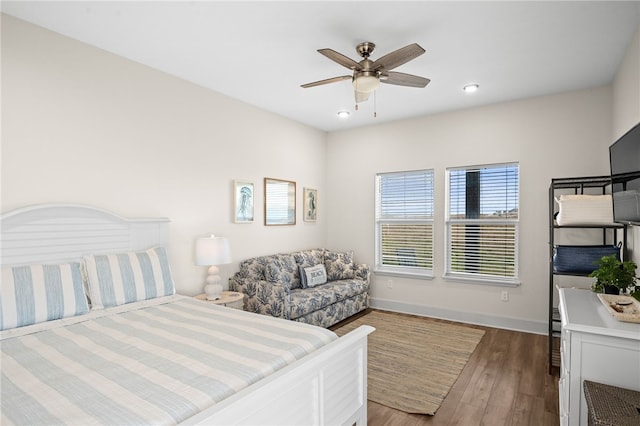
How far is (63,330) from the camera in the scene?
81.5 inches

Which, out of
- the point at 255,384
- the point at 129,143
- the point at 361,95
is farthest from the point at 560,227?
the point at 129,143

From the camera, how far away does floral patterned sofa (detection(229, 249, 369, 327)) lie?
12.0 ft

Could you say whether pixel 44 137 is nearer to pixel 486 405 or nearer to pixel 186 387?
pixel 186 387

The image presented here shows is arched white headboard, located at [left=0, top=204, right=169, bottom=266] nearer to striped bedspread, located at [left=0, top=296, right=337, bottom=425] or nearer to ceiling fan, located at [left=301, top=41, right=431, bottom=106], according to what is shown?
striped bedspread, located at [left=0, top=296, right=337, bottom=425]

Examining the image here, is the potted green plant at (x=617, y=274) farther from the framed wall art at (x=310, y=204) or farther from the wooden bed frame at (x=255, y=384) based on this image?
the framed wall art at (x=310, y=204)

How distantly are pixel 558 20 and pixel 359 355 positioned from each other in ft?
8.73

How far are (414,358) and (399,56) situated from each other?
8.85ft

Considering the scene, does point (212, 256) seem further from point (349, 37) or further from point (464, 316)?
point (464, 316)

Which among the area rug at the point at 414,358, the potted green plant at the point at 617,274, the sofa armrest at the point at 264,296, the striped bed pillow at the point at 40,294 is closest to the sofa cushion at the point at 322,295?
the sofa armrest at the point at 264,296

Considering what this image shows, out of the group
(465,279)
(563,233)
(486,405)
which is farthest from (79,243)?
(563,233)

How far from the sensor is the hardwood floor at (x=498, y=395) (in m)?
2.35

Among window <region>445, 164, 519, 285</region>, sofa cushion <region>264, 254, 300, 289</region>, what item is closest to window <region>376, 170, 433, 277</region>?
window <region>445, 164, 519, 285</region>

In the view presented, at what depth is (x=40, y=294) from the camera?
220 centimetres

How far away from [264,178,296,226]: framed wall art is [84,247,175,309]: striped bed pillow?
69.6 inches
